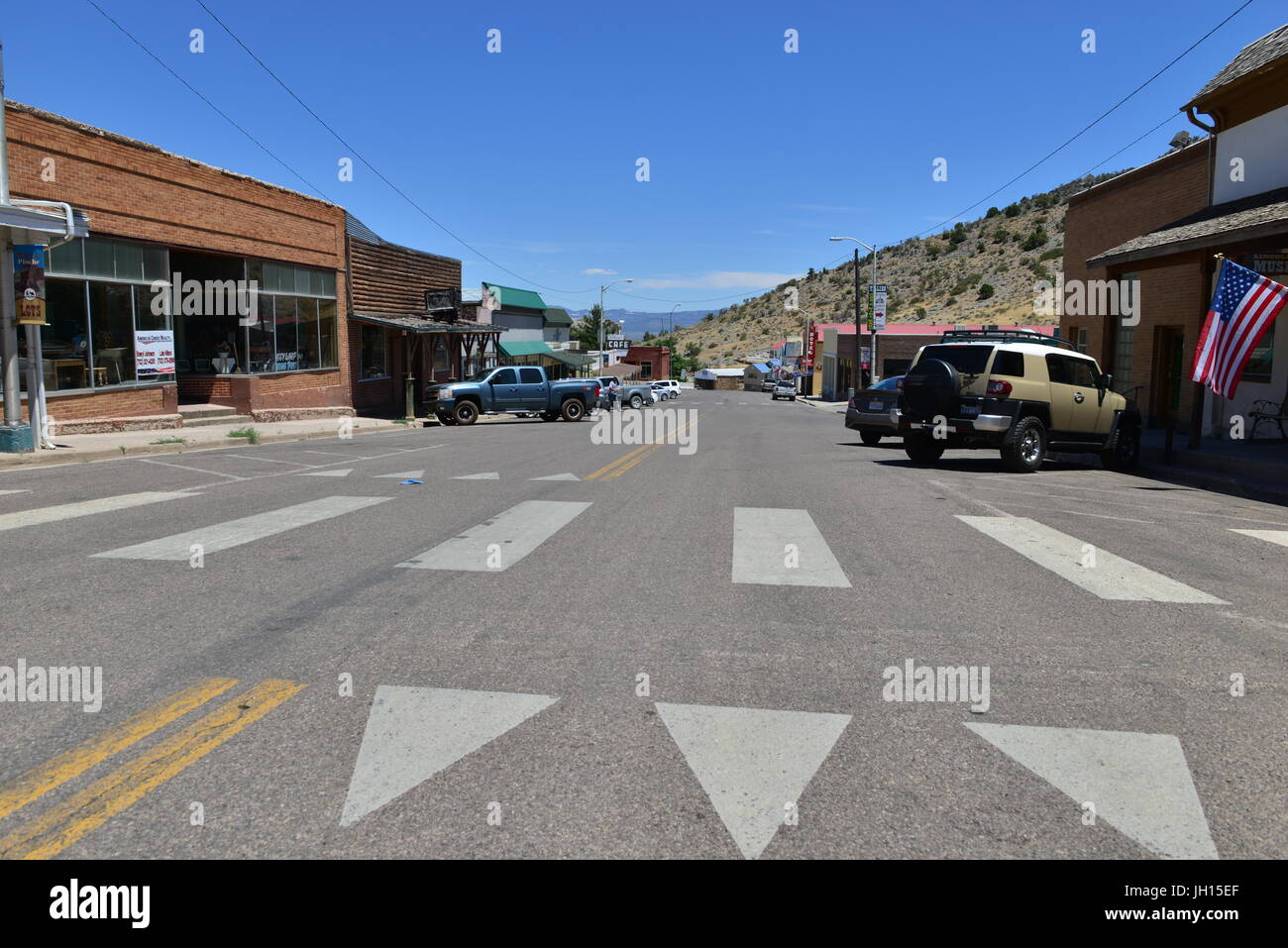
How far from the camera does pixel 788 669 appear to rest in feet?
16.6

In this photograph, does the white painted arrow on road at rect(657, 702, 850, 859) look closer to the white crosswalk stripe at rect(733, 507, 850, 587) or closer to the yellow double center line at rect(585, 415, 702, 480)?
the white crosswalk stripe at rect(733, 507, 850, 587)

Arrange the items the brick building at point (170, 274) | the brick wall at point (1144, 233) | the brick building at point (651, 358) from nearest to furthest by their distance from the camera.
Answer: the brick building at point (170, 274) < the brick wall at point (1144, 233) < the brick building at point (651, 358)

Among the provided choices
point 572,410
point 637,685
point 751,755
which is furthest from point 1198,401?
point 572,410

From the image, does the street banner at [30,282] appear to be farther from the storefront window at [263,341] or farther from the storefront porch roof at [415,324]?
the storefront porch roof at [415,324]

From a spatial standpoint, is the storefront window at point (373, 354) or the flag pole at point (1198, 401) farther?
A: the storefront window at point (373, 354)

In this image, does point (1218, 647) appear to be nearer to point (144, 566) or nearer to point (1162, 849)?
point (1162, 849)

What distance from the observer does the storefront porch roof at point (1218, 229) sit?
14484 mm

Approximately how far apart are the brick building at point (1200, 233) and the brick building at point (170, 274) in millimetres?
20774

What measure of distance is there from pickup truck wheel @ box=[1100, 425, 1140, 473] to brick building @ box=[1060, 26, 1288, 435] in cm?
69

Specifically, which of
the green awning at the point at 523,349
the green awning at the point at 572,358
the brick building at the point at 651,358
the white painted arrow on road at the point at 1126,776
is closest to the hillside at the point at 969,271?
the brick building at the point at 651,358

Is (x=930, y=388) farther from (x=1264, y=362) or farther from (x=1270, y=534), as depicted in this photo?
(x=1264, y=362)

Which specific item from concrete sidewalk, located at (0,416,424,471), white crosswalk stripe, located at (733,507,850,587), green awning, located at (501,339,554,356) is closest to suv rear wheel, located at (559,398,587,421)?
concrete sidewalk, located at (0,416,424,471)

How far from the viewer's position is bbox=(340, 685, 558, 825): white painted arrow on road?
3621mm
